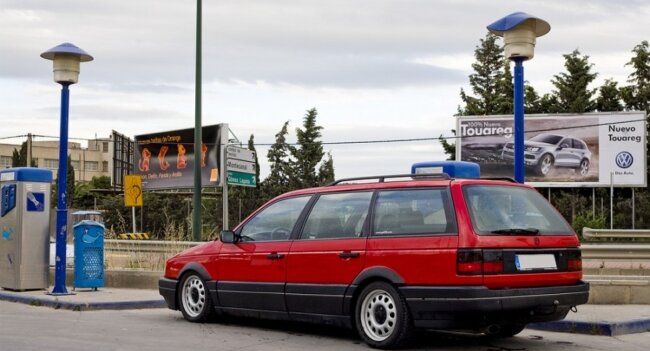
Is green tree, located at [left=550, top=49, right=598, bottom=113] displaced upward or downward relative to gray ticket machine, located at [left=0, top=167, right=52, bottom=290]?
upward

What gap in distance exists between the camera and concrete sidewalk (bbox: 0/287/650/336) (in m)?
9.41

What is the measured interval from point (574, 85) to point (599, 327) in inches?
1590

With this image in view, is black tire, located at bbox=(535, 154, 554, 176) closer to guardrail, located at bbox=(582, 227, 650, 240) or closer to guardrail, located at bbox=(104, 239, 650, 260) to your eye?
guardrail, located at bbox=(582, 227, 650, 240)

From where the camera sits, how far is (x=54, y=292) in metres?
13.1

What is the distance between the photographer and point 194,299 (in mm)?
10062

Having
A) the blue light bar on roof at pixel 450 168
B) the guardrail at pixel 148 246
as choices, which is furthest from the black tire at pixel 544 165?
the blue light bar on roof at pixel 450 168

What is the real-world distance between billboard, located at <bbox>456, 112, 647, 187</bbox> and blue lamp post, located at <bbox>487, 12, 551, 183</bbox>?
1151 inches

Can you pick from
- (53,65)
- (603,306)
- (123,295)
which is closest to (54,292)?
(123,295)

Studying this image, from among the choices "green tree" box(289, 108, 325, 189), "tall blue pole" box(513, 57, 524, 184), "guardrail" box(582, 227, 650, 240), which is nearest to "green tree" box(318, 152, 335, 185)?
"green tree" box(289, 108, 325, 189)

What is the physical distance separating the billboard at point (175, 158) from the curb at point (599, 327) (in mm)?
32083

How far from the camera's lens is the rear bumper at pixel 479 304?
7.36m

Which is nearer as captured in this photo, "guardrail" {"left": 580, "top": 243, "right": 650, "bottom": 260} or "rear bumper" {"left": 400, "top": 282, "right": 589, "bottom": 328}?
"rear bumper" {"left": 400, "top": 282, "right": 589, "bottom": 328}

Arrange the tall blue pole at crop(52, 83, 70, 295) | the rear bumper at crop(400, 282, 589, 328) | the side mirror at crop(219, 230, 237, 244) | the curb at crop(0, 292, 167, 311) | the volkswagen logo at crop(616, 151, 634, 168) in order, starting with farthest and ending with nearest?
1. the volkswagen logo at crop(616, 151, 634, 168)
2. the tall blue pole at crop(52, 83, 70, 295)
3. the curb at crop(0, 292, 167, 311)
4. the side mirror at crop(219, 230, 237, 244)
5. the rear bumper at crop(400, 282, 589, 328)

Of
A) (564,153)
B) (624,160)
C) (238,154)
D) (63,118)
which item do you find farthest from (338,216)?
(624,160)
